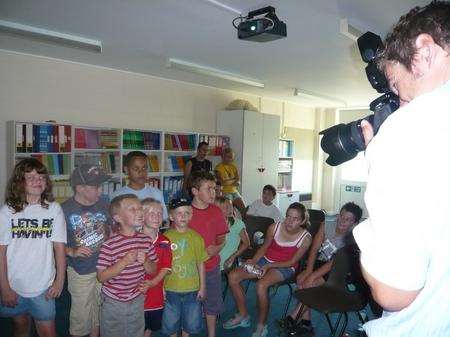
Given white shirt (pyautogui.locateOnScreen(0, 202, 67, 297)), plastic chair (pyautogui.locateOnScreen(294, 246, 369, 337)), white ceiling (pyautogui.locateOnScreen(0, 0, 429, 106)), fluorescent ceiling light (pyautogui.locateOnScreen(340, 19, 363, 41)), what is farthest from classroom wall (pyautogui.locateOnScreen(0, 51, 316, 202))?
plastic chair (pyautogui.locateOnScreen(294, 246, 369, 337))

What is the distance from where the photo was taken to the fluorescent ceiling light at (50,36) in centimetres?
296

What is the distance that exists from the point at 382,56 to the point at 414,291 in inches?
19.2

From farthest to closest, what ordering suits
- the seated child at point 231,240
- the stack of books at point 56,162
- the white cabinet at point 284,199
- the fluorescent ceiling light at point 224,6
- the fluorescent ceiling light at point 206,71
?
the white cabinet at point 284,199 → the fluorescent ceiling light at point 206,71 → the stack of books at point 56,162 → the seated child at point 231,240 → the fluorescent ceiling light at point 224,6

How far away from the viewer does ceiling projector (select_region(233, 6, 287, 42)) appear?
248cm

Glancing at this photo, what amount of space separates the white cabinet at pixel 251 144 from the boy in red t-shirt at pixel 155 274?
3.81m

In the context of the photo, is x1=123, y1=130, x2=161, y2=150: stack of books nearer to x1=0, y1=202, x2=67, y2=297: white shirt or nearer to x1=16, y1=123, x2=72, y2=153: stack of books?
x1=16, y1=123, x2=72, y2=153: stack of books

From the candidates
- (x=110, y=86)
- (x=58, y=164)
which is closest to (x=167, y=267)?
(x=58, y=164)

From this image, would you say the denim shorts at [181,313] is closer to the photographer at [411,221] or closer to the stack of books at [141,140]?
the photographer at [411,221]

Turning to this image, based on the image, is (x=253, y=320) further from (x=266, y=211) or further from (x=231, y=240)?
(x=266, y=211)

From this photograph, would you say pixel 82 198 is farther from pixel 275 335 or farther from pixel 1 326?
pixel 275 335

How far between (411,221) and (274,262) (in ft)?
8.19

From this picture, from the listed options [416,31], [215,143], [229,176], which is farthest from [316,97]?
[416,31]

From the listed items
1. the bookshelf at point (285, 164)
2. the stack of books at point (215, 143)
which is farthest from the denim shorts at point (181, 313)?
the bookshelf at point (285, 164)

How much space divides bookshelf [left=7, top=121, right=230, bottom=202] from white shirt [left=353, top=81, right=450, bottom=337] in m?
3.98
